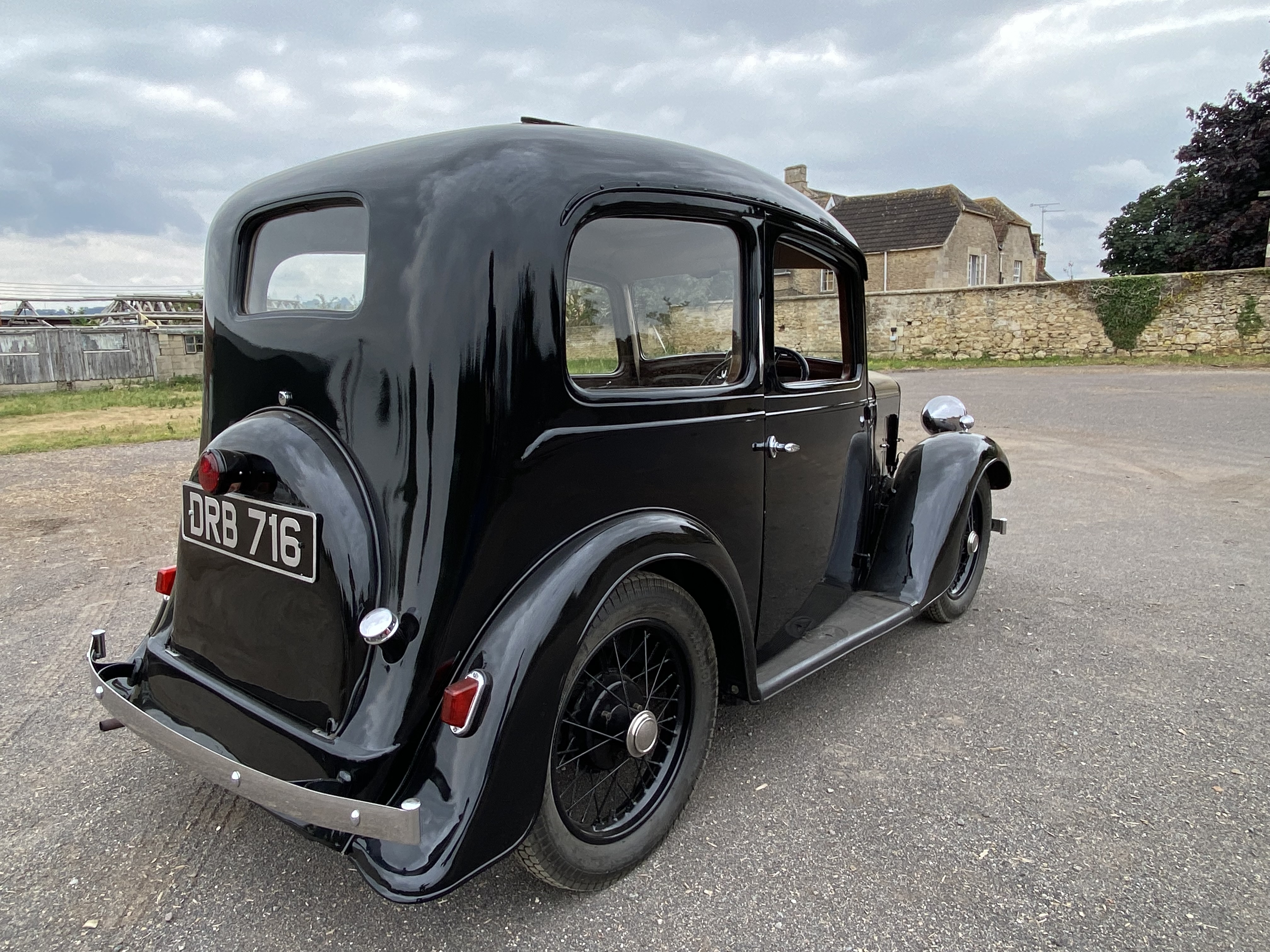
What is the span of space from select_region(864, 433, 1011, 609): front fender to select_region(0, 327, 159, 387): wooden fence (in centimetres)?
2015

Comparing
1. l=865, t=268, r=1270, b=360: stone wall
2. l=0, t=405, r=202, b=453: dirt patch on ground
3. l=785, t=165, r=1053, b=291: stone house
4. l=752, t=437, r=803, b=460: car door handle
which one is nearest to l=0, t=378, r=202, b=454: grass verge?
l=0, t=405, r=202, b=453: dirt patch on ground

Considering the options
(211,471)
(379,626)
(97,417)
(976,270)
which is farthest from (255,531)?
(976,270)

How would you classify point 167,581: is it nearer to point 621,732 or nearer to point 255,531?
point 255,531

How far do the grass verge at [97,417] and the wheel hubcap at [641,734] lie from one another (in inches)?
327

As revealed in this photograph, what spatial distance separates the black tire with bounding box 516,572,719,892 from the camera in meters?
2.03

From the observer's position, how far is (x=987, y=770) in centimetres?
268

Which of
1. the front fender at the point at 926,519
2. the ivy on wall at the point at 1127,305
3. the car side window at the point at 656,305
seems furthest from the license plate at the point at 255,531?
the ivy on wall at the point at 1127,305

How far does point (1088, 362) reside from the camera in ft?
62.5

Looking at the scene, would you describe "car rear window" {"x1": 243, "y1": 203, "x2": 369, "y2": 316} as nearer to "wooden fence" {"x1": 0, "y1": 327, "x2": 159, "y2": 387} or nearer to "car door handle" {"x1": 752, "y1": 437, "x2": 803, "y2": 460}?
"car door handle" {"x1": 752, "y1": 437, "x2": 803, "y2": 460}

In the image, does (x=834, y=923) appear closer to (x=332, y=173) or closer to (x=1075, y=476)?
(x=332, y=173)

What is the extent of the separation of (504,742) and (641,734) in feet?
1.60

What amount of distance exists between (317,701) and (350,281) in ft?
3.59

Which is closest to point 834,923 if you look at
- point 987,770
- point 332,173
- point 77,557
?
point 987,770

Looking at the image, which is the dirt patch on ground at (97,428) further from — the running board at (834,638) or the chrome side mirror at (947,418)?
the running board at (834,638)
